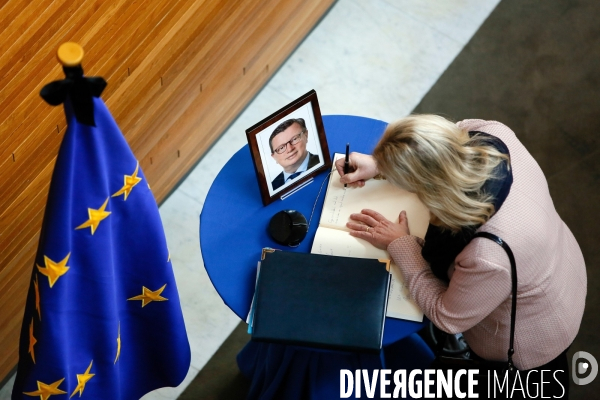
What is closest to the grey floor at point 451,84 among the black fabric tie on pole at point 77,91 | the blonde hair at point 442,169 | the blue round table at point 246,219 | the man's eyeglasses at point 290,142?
the blue round table at point 246,219

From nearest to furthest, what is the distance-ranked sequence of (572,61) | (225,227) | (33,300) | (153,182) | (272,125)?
(33,300), (272,125), (225,227), (153,182), (572,61)

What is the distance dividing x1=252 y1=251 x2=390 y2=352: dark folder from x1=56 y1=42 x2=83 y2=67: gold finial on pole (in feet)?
2.81

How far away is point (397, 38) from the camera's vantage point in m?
3.71

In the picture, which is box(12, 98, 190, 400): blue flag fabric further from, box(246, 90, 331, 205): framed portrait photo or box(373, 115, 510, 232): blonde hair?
box(373, 115, 510, 232): blonde hair

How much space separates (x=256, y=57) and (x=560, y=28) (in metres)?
1.66

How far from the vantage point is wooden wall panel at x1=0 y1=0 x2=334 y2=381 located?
1973 millimetres

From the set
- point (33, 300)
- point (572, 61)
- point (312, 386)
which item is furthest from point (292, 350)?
point (572, 61)

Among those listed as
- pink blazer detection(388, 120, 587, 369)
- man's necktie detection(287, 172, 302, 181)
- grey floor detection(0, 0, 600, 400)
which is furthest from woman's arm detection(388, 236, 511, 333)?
grey floor detection(0, 0, 600, 400)

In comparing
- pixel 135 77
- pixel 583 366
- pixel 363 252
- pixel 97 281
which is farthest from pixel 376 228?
pixel 583 366

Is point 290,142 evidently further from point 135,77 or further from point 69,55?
point 69,55

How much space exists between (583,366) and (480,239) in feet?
4.14

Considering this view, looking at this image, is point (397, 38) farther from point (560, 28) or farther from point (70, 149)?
point (70, 149)

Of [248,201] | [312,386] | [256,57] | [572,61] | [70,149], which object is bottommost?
[312,386]

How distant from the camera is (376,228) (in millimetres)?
2154
